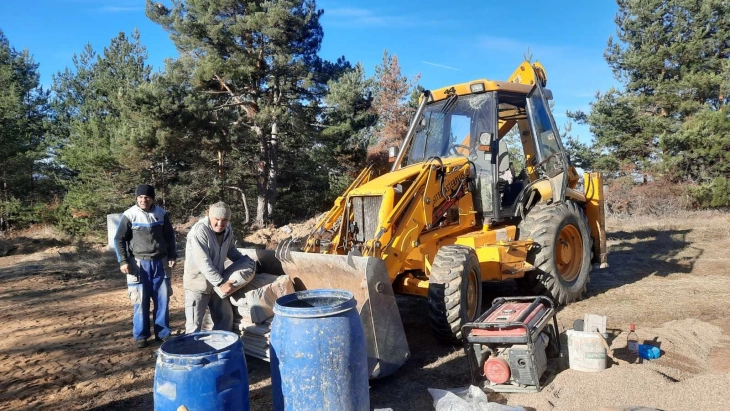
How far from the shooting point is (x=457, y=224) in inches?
230

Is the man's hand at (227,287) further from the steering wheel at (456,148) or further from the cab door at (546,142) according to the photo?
the cab door at (546,142)

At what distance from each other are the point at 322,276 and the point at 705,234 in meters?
12.2

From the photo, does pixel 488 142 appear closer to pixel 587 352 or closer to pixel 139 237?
pixel 587 352

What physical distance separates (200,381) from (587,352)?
3.01m

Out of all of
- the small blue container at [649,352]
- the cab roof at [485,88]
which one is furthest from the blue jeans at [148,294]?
the small blue container at [649,352]

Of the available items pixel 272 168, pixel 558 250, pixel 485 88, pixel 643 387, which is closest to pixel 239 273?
pixel 643 387

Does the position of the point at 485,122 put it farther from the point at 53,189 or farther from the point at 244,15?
the point at 53,189

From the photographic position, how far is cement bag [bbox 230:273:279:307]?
15.0 feet

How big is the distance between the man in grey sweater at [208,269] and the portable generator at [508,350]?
7.03 feet

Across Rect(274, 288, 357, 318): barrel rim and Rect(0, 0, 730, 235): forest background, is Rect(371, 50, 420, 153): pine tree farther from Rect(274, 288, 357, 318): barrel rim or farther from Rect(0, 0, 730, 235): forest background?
Rect(274, 288, 357, 318): barrel rim

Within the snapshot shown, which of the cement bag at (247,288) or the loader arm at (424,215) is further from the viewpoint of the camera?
the loader arm at (424,215)

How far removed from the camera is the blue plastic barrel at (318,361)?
3.05 meters

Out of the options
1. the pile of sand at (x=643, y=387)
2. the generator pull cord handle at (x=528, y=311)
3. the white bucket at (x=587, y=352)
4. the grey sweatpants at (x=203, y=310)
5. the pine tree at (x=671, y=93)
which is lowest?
the pile of sand at (x=643, y=387)

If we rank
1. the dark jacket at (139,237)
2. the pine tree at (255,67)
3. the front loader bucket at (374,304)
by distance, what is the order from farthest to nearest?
Answer: the pine tree at (255,67) < the dark jacket at (139,237) < the front loader bucket at (374,304)
